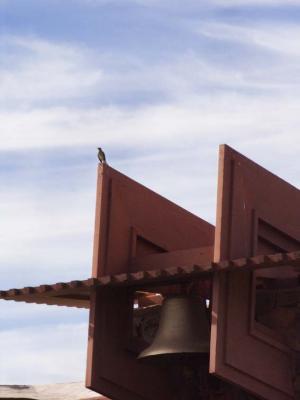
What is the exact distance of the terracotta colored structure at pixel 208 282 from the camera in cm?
1397

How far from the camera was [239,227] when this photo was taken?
14.3 metres

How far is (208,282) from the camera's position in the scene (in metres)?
15.5

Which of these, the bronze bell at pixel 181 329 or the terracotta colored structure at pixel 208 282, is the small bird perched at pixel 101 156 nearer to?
the terracotta colored structure at pixel 208 282

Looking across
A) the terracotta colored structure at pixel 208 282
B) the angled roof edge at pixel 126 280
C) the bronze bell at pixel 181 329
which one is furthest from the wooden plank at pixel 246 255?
the bronze bell at pixel 181 329

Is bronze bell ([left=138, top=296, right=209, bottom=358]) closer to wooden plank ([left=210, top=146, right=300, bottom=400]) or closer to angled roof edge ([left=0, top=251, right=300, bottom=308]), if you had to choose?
angled roof edge ([left=0, top=251, right=300, bottom=308])

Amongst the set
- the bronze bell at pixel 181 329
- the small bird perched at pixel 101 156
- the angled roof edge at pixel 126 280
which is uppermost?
the small bird perched at pixel 101 156

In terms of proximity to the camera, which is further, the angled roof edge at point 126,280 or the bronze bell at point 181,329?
the bronze bell at point 181,329

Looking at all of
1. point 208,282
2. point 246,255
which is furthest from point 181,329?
point 246,255

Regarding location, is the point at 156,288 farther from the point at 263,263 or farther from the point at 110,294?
the point at 263,263

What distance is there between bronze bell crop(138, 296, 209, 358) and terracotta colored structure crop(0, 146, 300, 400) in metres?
0.22

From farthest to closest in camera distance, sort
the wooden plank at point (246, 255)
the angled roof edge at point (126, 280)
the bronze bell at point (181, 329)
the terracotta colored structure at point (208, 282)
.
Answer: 1. the bronze bell at point (181, 329)
2. the terracotta colored structure at point (208, 282)
3. the wooden plank at point (246, 255)
4. the angled roof edge at point (126, 280)

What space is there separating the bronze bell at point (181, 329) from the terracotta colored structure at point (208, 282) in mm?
216

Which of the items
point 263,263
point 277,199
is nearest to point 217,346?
point 263,263

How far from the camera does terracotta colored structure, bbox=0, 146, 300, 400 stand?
13969 millimetres
